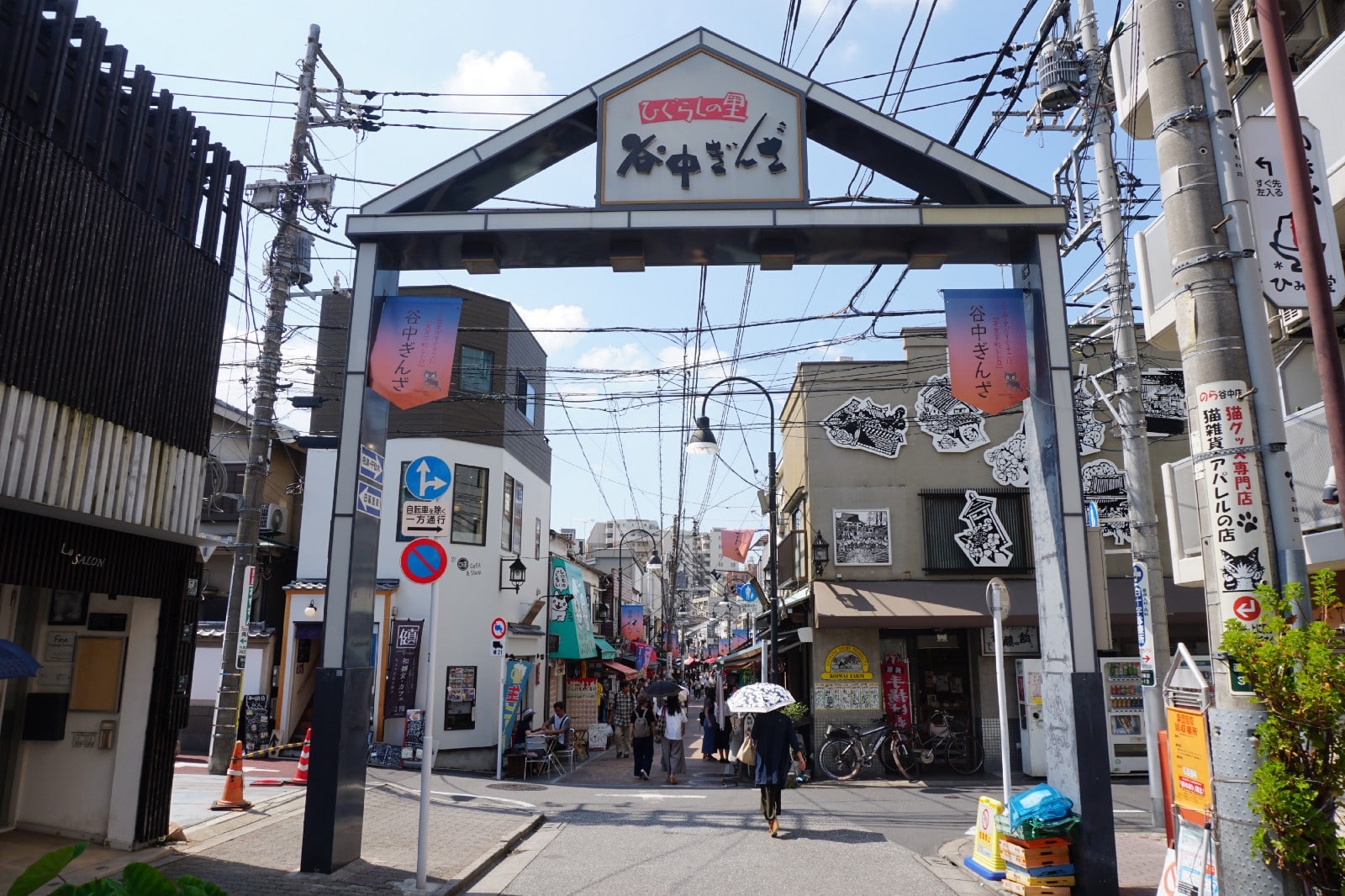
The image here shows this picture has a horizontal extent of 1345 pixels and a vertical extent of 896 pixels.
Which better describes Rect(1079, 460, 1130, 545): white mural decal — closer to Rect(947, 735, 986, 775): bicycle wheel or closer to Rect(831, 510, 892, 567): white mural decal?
Rect(831, 510, 892, 567): white mural decal

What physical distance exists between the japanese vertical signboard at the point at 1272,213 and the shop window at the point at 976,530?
14.3 meters

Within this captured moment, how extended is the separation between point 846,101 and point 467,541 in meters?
16.0

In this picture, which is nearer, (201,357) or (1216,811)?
(1216,811)

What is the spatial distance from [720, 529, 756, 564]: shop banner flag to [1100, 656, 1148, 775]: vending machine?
484 inches

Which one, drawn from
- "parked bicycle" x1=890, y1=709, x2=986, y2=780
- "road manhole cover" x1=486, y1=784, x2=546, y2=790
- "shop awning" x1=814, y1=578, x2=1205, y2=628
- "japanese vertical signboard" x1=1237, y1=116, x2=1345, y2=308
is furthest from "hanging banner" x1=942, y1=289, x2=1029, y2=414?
"road manhole cover" x1=486, y1=784, x2=546, y2=790

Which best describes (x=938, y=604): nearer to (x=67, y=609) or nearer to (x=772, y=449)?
(x=772, y=449)

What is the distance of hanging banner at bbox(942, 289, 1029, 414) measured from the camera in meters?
9.24

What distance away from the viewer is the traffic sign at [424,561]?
9.02 meters

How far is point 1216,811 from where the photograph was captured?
17.1ft

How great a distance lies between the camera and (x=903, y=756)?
18422mm

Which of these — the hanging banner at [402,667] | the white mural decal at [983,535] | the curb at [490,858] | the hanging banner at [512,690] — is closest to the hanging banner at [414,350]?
the curb at [490,858]

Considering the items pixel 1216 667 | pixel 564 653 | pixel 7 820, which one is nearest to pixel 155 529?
pixel 7 820

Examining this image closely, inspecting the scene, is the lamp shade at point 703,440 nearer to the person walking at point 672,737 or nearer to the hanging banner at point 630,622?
the person walking at point 672,737

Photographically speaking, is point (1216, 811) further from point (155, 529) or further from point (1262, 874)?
point (155, 529)
